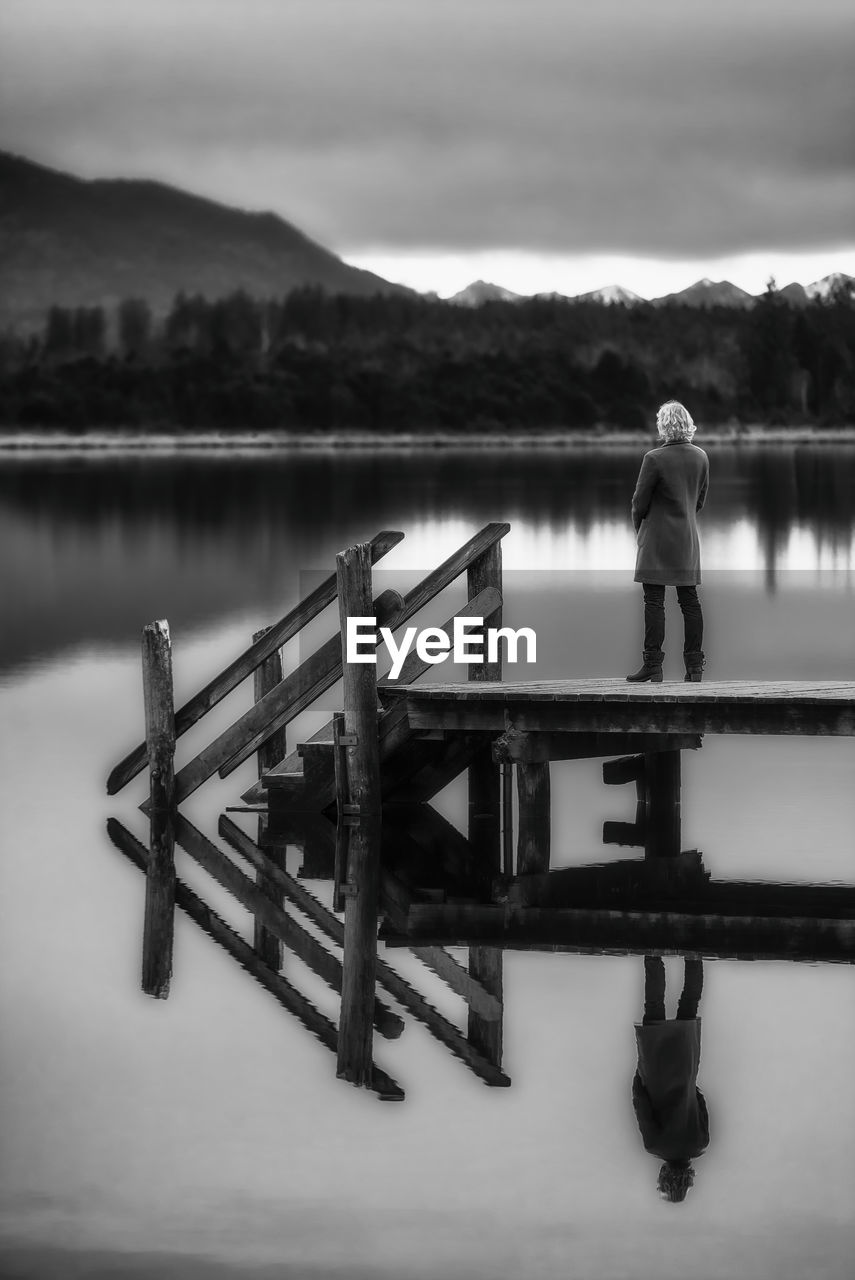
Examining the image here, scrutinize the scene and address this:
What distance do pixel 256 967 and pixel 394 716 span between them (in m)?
2.92

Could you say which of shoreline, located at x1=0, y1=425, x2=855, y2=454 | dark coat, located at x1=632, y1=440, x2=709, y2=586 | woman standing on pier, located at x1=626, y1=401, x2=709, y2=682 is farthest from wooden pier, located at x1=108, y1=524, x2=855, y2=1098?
shoreline, located at x1=0, y1=425, x2=855, y2=454

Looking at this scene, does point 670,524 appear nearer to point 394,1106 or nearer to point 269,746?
point 269,746

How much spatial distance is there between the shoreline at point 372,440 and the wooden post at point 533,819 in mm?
149814

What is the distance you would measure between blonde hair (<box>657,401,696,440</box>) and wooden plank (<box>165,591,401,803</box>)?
2.28 m

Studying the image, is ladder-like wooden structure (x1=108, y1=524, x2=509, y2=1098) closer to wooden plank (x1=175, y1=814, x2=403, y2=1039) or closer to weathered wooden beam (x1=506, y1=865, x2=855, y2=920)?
wooden plank (x1=175, y1=814, x2=403, y2=1039)

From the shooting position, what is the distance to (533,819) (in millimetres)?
14055

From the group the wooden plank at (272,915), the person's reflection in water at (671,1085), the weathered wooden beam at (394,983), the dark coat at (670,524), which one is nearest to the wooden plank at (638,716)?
the dark coat at (670,524)

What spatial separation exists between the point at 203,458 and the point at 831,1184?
13224cm

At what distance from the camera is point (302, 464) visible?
403 feet

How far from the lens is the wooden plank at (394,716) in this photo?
1427 centimetres

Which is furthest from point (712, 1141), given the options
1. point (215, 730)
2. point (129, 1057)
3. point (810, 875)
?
point (215, 730)

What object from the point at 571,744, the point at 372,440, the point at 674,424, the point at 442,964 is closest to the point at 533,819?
the point at 571,744

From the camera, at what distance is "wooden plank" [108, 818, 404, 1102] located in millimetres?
9688

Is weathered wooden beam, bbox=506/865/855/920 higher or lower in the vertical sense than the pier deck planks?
lower
